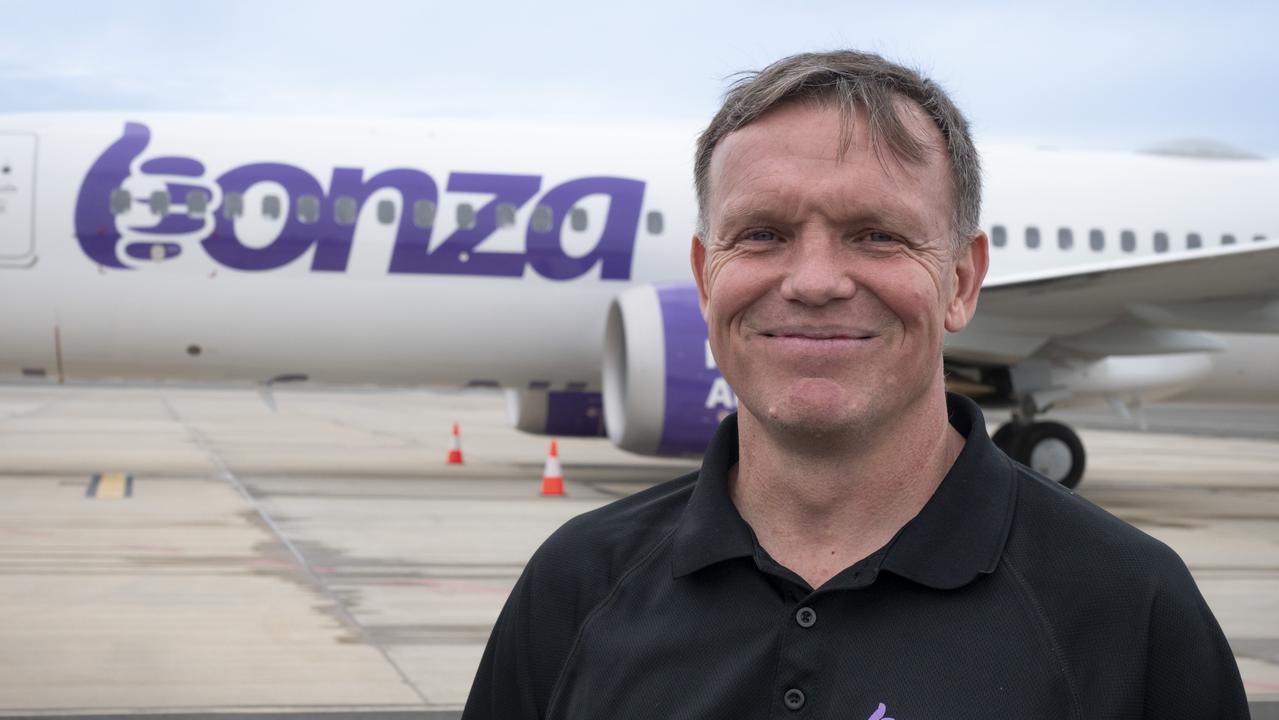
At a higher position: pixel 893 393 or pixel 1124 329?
pixel 893 393

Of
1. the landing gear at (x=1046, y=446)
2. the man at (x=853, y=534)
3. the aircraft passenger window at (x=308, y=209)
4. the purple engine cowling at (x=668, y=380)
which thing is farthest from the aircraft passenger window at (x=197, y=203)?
the man at (x=853, y=534)

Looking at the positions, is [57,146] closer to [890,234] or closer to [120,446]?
Result: [120,446]

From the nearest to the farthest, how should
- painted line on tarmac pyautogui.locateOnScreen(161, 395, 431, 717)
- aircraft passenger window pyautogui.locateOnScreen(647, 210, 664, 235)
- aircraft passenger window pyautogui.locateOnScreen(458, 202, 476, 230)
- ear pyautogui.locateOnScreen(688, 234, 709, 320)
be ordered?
1. ear pyautogui.locateOnScreen(688, 234, 709, 320)
2. painted line on tarmac pyautogui.locateOnScreen(161, 395, 431, 717)
3. aircraft passenger window pyautogui.locateOnScreen(458, 202, 476, 230)
4. aircraft passenger window pyautogui.locateOnScreen(647, 210, 664, 235)

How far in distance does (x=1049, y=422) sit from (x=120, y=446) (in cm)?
1121

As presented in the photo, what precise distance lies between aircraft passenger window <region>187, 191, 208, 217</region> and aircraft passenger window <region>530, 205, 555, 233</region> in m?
2.58

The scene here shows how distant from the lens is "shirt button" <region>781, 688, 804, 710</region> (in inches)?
59.6

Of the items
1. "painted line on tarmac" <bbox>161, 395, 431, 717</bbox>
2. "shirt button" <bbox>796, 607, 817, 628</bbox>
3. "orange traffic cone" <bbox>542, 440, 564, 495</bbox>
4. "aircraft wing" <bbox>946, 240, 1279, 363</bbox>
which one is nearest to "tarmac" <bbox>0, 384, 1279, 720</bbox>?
"painted line on tarmac" <bbox>161, 395, 431, 717</bbox>

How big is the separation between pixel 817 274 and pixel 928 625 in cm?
38

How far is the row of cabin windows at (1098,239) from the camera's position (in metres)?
13.3

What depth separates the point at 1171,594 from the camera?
1.53m

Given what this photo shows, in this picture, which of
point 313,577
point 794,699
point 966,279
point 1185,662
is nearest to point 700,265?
point 966,279

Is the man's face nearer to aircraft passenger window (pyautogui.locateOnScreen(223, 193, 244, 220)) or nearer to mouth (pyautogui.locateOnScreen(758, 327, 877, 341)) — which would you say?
mouth (pyautogui.locateOnScreen(758, 327, 877, 341))

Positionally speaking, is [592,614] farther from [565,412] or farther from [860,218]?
[565,412]

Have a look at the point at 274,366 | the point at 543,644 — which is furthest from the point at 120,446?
the point at 543,644
